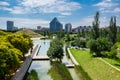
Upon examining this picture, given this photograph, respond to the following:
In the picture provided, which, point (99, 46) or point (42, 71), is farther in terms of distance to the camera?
point (99, 46)

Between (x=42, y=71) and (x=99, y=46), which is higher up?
(x=99, y=46)

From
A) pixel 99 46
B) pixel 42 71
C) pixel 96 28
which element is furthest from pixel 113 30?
pixel 42 71

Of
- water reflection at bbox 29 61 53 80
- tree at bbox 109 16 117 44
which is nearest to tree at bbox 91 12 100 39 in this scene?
tree at bbox 109 16 117 44

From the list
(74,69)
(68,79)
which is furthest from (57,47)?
(68,79)

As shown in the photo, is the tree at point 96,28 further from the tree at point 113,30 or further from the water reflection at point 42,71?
the water reflection at point 42,71

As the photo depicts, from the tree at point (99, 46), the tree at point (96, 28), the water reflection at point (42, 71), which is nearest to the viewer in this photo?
the water reflection at point (42, 71)

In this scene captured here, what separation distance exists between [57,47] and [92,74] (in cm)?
1085

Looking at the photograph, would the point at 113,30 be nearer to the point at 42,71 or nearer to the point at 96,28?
the point at 96,28

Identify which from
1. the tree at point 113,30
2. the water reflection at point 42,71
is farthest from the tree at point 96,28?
the water reflection at point 42,71

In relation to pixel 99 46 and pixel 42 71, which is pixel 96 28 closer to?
pixel 99 46

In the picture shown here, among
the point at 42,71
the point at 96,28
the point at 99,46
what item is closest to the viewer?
the point at 42,71

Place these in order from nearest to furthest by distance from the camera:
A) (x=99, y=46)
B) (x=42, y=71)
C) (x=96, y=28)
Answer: (x=42, y=71)
(x=99, y=46)
(x=96, y=28)

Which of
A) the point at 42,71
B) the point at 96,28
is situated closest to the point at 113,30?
the point at 96,28

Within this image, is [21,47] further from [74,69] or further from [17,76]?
[17,76]
